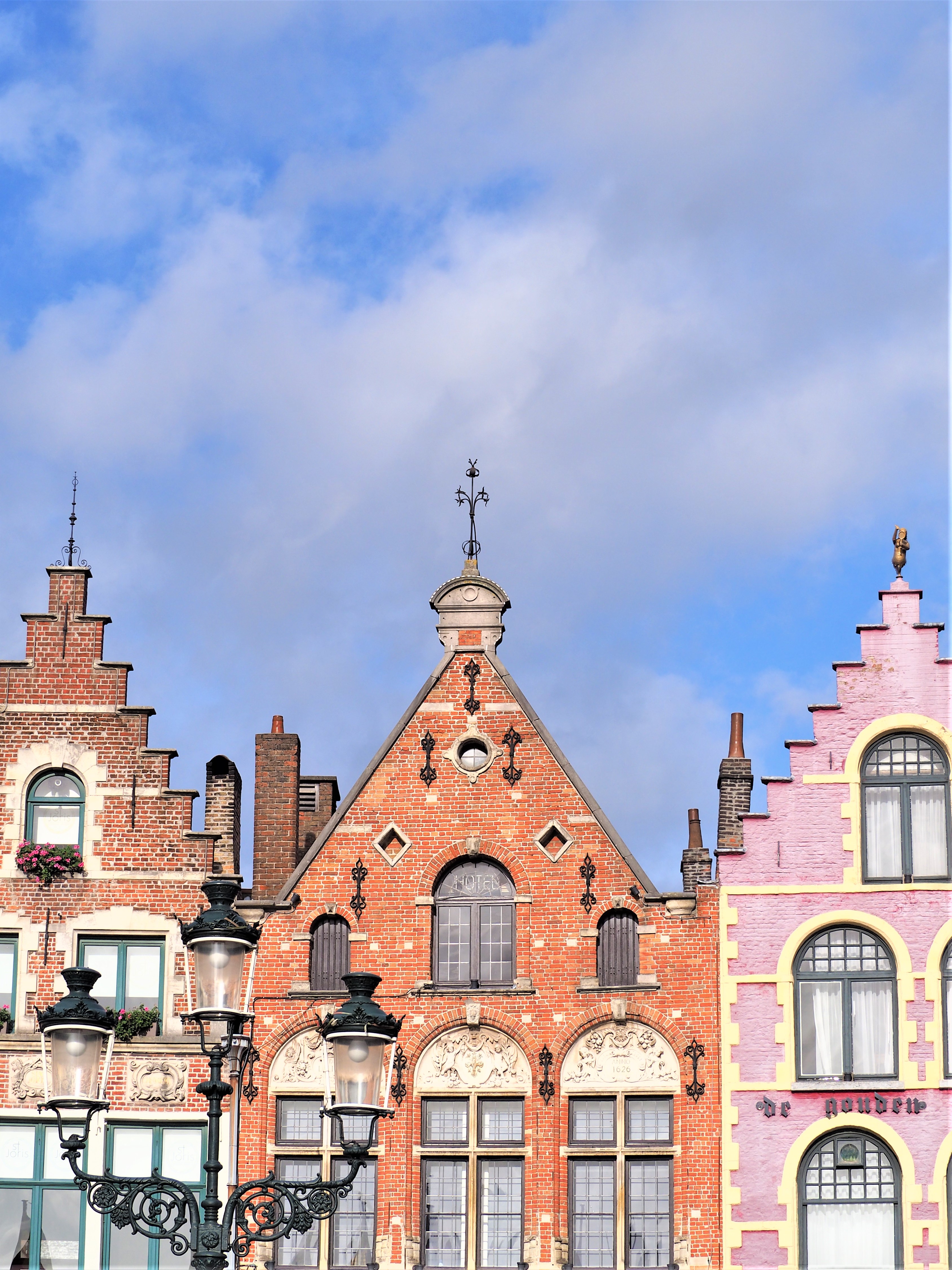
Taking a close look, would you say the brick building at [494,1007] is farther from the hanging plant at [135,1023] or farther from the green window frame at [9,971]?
the green window frame at [9,971]

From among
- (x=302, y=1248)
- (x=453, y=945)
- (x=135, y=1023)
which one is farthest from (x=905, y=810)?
(x=135, y=1023)

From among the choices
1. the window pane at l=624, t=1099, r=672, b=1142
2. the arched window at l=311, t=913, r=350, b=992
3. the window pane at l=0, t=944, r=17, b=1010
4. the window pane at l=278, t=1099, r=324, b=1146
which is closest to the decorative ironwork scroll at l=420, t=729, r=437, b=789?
the arched window at l=311, t=913, r=350, b=992

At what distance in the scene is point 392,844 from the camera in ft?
84.1

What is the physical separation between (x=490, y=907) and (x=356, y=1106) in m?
10.7

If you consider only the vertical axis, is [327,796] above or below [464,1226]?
above

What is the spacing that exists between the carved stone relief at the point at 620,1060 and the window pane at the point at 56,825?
6640 mm

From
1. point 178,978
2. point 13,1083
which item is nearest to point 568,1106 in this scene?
point 178,978

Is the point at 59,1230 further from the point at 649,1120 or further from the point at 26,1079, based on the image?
the point at 649,1120

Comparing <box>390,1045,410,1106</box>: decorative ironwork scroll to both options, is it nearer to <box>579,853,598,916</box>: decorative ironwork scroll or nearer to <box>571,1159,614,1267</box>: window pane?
<box>571,1159,614,1267</box>: window pane

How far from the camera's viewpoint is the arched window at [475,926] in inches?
989

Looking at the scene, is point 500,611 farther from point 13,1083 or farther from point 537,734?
point 13,1083

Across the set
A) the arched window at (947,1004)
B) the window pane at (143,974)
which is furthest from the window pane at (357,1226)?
the arched window at (947,1004)

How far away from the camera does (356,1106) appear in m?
14.7

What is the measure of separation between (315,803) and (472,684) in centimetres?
353
